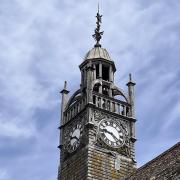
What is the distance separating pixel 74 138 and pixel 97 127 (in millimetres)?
1899

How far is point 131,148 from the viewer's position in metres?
37.4

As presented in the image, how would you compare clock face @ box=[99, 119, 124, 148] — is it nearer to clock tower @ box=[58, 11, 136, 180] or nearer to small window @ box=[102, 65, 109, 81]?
clock tower @ box=[58, 11, 136, 180]

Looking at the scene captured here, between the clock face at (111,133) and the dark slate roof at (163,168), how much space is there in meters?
4.39

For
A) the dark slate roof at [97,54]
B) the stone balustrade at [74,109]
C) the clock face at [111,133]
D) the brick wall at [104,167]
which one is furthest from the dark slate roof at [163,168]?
the dark slate roof at [97,54]

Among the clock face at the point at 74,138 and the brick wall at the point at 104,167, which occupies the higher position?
the clock face at the point at 74,138

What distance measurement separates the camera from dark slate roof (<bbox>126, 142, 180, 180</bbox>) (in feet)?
87.4

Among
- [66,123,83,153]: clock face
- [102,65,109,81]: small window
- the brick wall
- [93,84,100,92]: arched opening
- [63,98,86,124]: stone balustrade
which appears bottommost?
the brick wall

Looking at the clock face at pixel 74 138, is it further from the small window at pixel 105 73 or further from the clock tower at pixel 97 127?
the small window at pixel 105 73

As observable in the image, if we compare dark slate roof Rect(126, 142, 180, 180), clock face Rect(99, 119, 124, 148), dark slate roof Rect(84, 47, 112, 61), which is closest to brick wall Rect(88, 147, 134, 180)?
clock face Rect(99, 119, 124, 148)

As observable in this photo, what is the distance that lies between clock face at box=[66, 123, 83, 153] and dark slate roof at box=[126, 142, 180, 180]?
5.46m

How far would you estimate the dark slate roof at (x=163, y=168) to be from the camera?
26.6 metres

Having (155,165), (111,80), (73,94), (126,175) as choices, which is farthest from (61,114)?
(155,165)

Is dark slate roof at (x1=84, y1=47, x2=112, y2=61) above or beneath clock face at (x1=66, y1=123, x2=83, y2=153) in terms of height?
above

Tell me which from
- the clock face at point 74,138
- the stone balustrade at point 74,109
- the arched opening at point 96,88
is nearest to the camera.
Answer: the clock face at point 74,138
